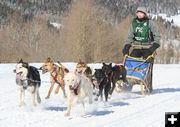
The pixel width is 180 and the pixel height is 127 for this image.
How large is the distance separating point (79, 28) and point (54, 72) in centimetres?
2893

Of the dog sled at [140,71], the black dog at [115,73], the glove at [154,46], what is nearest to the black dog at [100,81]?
the black dog at [115,73]

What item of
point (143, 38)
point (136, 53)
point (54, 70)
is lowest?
point (54, 70)

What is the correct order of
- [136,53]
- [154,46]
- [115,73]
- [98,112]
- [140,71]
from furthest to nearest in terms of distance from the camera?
[136,53] < [140,71] < [154,46] < [115,73] < [98,112]

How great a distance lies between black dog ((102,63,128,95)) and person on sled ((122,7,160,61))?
2.36 feet

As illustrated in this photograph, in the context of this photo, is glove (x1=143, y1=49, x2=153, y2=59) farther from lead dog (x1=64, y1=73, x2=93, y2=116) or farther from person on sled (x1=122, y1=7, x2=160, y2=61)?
lead dog (x1=64, y1=73, x2=93, y2=116)

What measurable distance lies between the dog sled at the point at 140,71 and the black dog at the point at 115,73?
10.1 inches

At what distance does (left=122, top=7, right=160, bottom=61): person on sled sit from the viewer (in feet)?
31.7

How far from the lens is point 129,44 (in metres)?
9.91

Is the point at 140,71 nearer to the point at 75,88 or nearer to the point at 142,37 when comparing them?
the point at 142,37

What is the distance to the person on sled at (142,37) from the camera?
9.65 meters

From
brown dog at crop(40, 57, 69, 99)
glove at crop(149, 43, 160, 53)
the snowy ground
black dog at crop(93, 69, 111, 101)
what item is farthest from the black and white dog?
glove at crop(149, 43, 160, 53)

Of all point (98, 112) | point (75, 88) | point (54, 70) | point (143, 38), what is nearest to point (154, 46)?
point (143, 38)

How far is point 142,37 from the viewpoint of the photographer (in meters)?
9.90

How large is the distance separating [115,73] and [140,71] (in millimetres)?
960
